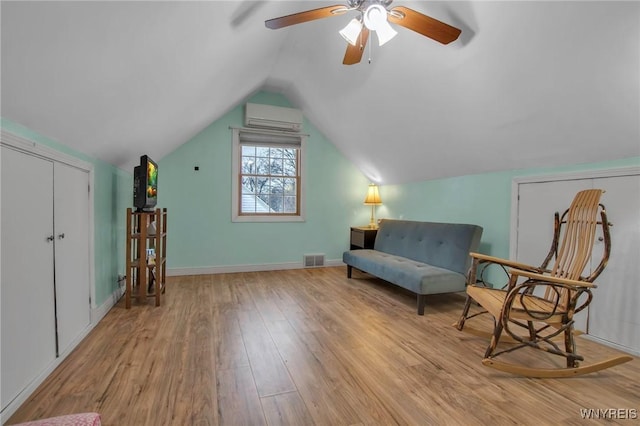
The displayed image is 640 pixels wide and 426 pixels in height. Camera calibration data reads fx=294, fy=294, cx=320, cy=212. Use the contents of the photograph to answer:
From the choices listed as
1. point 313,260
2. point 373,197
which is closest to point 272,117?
point 373,197

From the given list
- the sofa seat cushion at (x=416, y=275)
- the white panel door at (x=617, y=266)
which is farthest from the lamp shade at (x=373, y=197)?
the white panel door at (x=617, y=266)

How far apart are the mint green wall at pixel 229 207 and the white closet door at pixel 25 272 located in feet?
8.04

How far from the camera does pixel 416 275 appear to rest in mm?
2859

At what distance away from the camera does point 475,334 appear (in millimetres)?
2318

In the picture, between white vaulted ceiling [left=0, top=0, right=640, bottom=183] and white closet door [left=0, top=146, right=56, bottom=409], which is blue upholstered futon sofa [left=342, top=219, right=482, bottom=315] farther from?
white closet door [left=0, top=146, right=56, bottom=409]

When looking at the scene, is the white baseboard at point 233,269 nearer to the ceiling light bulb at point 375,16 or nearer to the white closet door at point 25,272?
the white closet door at point 25,272

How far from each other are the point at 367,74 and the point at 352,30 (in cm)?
123

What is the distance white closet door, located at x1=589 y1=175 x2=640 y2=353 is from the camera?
209 centimetres

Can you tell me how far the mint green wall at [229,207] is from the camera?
164 inches

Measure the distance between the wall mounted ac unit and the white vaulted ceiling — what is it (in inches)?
27.5

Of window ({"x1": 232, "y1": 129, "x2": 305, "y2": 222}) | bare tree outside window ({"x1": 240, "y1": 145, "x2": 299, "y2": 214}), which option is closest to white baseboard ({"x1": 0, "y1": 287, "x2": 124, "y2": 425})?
window ({"x1": 232, "y1": 129, "x2": 305, "y2": 222})

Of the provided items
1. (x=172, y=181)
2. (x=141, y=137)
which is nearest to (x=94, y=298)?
(x=141, y=137)

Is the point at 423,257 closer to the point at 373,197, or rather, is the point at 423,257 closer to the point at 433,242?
the point at 433,242

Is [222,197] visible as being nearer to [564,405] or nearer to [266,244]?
[266,244]
